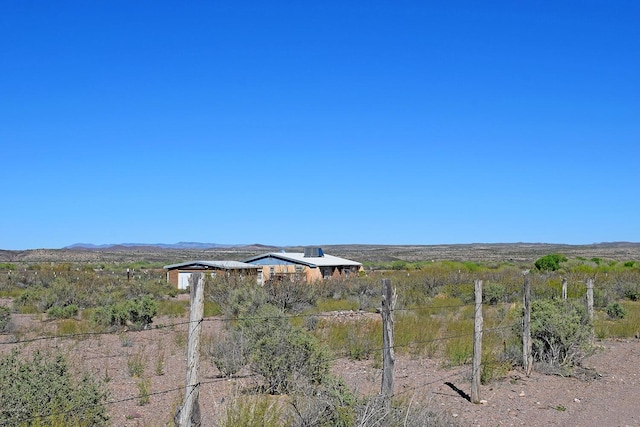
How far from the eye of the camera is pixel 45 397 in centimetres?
802

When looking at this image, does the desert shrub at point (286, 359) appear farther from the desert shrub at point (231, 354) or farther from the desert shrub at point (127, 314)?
the desert shrub at point (127, 314)

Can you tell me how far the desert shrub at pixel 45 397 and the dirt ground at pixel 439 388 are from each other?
98cm

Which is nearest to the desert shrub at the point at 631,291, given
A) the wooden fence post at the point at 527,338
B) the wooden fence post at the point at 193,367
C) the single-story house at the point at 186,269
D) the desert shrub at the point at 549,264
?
the desert shrub at the point at 549,264

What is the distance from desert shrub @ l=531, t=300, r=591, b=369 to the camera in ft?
48.4

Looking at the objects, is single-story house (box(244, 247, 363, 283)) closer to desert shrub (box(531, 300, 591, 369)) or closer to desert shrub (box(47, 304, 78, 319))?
desert shrub (box(47, 304, 78, 319))

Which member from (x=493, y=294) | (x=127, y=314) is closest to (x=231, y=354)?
(x=127, y=314)

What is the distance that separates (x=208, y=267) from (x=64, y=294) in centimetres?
1707

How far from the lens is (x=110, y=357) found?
1623 cm

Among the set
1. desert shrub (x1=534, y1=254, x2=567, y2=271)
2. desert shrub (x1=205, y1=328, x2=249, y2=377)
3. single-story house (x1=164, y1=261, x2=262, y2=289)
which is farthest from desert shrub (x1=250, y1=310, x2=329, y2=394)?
desert shrub (x1=534, y1=254, x2=567, y2=271)

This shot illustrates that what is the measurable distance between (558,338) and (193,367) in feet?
34.5

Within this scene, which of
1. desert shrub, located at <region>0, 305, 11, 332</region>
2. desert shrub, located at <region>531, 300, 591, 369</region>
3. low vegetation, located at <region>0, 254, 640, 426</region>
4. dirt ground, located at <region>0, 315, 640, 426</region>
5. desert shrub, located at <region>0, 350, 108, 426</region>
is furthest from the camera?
desert shrub, located at <region>0, 305, 11, 332</region>

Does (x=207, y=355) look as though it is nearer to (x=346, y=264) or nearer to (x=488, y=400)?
(x=488, y=400)

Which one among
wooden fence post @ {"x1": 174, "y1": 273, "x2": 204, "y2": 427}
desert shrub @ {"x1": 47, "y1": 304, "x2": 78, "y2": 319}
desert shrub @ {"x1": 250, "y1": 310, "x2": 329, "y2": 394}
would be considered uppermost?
Answer: wooden fence post @ {"x1": 174, "y1": 273, "x2": 204, "y2": 427}

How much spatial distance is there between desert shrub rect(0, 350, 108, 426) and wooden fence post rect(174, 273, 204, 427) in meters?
1.59
